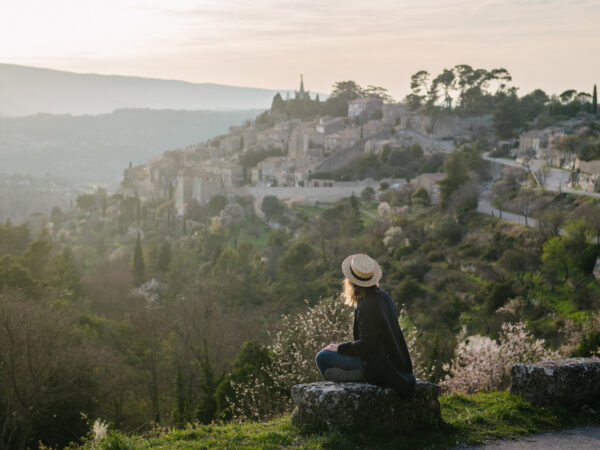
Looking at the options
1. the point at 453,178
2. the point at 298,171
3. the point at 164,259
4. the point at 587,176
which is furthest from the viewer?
the point at 298,171

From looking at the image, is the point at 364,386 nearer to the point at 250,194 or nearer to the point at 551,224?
the point at 551,224

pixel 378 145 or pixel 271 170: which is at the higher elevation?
pixel 378 145

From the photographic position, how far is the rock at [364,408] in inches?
185

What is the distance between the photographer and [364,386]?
15.6ft

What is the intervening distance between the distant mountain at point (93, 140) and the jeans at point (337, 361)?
123 meters

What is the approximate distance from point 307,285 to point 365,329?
A: 25.0 meters

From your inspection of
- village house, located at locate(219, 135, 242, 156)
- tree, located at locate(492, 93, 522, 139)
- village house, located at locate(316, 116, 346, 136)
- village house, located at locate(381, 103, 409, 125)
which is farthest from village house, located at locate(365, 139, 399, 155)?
village house, located at locate(219, 135, 242, 156)

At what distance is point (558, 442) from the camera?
15.4 feet

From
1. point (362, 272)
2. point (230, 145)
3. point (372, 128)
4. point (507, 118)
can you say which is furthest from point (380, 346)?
point (230, 145)

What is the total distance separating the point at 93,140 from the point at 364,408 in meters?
167

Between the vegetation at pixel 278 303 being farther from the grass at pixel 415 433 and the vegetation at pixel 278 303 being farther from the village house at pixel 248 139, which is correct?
the village house at pixel 248 139

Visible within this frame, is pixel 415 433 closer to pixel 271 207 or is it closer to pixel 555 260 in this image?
pixel 555 260

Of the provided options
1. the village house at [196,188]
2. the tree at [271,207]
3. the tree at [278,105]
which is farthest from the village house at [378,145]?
the tree at [278,105]

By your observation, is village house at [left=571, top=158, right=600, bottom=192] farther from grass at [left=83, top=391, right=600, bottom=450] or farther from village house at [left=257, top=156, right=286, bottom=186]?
grass at [left=83, top=391, right=600, bottom=450]
